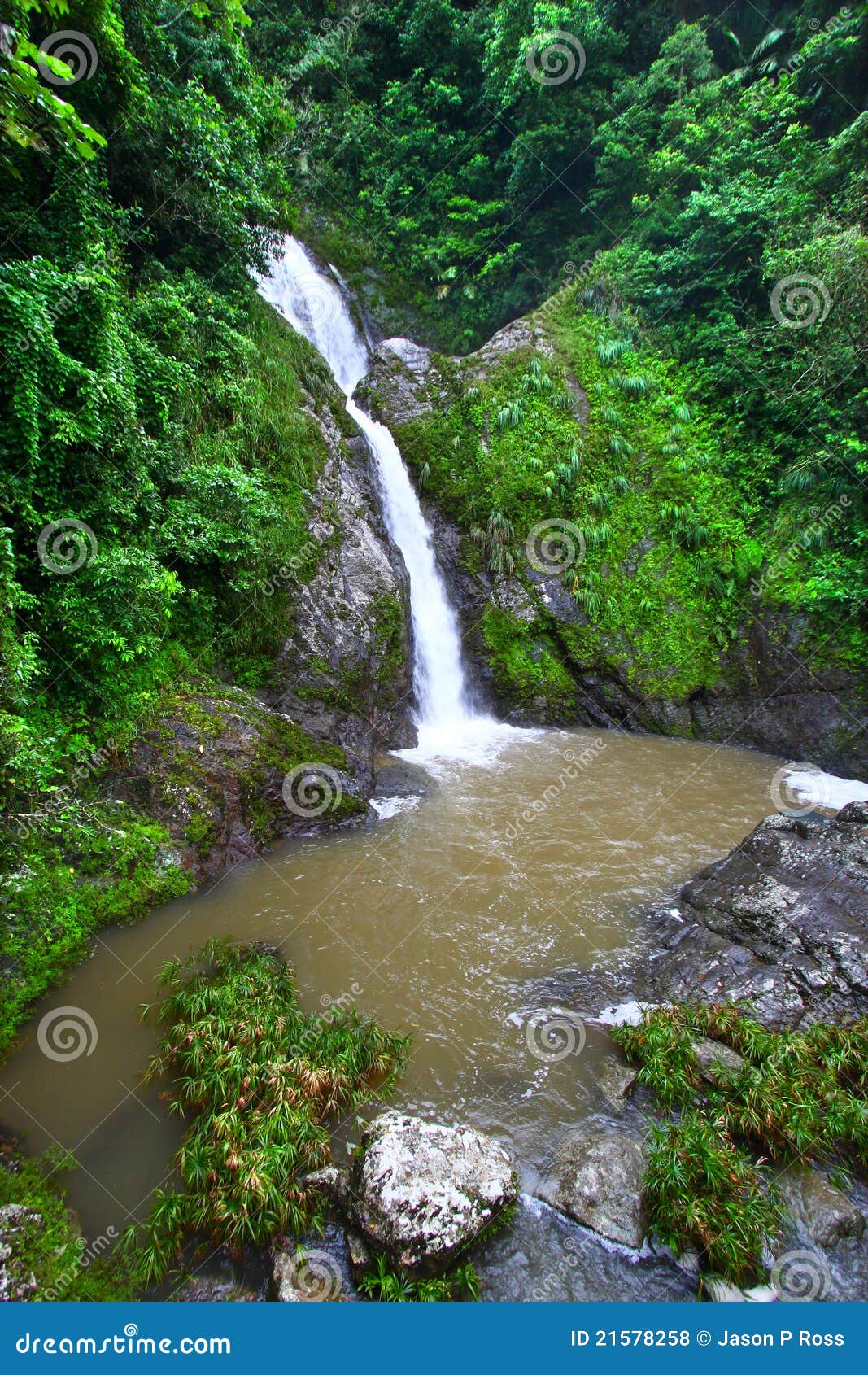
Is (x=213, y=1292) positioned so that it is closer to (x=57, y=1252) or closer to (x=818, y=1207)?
(x=57, y=1252)

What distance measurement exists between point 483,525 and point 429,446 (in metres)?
2.33

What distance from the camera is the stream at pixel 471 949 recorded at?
12.1 feet

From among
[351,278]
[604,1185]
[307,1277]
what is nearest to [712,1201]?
[604,1185]

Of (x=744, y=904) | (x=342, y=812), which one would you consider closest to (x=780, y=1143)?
(x=744, y=904)

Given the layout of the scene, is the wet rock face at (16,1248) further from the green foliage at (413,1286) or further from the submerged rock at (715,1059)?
the submerged rock at (715,1059)

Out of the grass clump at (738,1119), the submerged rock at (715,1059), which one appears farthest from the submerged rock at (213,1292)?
the submerged rock at (715,1059)

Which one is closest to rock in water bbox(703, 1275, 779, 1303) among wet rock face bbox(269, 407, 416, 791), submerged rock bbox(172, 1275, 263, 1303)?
submerged rock bbox(172, 1275, 263, 1303)

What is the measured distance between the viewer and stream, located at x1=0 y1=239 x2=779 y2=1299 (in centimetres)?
370

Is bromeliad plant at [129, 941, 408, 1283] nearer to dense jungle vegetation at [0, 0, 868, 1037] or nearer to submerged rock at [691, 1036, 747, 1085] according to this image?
dense jungle vegetation at [0, 0, 868, 1037]

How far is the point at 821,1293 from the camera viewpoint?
3.12m

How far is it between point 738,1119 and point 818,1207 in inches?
21.8

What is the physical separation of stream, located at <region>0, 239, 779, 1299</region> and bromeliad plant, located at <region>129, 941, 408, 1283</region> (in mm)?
189

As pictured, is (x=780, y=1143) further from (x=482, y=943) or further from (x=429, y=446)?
(x=429, y=446)

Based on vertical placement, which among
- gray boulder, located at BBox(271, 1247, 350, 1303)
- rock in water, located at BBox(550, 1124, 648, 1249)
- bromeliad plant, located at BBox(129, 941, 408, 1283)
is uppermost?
bromeliad plant, located at BBox(129, 941, 408, 1283)
